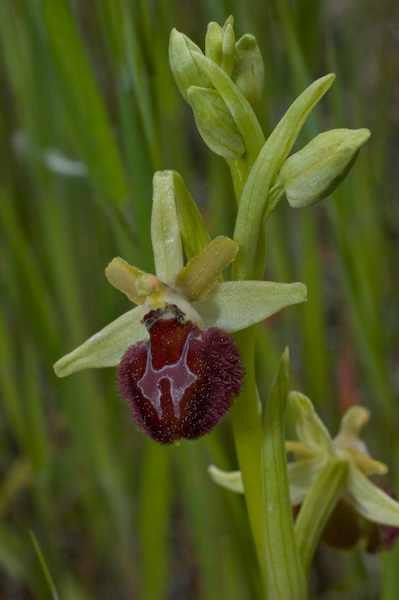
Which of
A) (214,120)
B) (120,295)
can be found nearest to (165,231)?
(214,120)

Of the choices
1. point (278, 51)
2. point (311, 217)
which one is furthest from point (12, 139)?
point (311, 217)

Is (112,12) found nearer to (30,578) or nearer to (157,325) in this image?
(157,325)

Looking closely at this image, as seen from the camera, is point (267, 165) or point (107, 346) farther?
point (107, 346)

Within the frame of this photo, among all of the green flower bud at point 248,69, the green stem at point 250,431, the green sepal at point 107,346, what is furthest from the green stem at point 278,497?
the green flower bud at point 248,69

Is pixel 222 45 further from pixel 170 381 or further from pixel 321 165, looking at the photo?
pixel 170 381

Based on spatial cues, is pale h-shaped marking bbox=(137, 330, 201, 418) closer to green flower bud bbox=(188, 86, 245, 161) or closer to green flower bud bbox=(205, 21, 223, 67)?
green flower bud bbox=(188, 86, 245, 161)

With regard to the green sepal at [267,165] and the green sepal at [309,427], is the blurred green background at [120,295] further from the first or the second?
the green sepal at [267,165]
